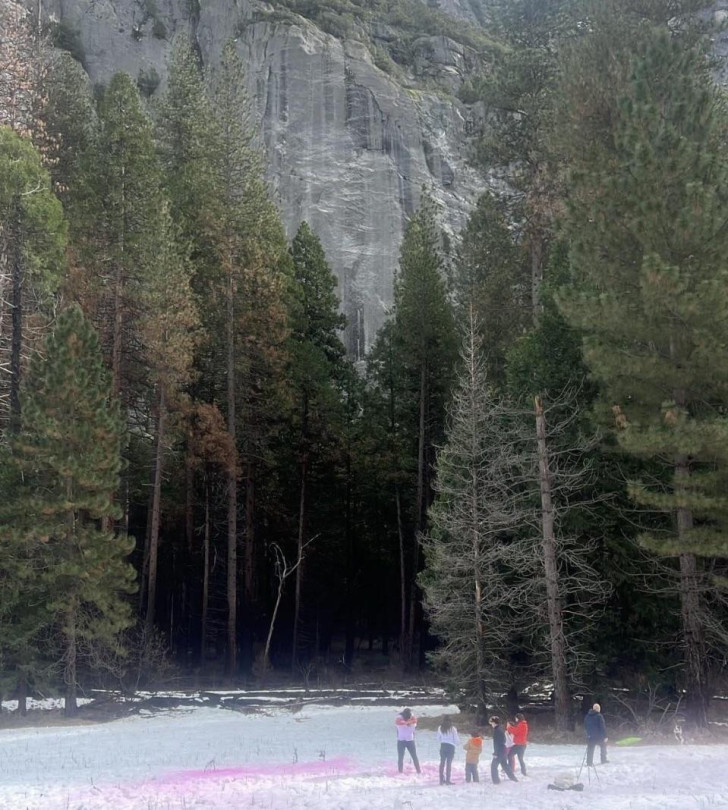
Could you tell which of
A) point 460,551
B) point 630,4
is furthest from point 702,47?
point 460,551

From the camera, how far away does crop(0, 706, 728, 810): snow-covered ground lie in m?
11.3

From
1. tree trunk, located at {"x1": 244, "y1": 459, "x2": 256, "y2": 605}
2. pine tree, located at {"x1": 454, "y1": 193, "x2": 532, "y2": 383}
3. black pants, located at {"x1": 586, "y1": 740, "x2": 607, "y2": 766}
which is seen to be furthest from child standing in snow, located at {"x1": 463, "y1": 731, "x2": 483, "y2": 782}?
tree trunk, located at {"x1": 244, "y1": 459, "x2": 256, "y2": 605}

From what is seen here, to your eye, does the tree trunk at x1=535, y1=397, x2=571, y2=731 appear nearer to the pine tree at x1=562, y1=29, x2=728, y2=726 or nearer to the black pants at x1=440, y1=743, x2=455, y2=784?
the pine tree at x1=562, y1=29, x2=728, y2=726

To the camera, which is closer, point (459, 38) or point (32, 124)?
point (32, 124)

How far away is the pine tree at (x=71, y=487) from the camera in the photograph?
21031 millimetres

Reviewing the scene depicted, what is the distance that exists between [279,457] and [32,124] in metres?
15.0

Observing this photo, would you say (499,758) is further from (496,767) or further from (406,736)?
(406,736)

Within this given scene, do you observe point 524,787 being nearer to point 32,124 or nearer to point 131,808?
point 131,808

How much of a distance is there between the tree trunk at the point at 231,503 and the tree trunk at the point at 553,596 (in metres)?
11.1

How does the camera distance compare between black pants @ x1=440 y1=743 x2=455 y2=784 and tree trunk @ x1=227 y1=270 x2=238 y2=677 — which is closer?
black pants @ x1=440 y1=743 x2=455 y2=784

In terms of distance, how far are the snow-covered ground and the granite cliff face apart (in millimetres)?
34744

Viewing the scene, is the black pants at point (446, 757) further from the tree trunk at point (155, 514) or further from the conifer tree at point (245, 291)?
the conifer tree at point (245, 291)

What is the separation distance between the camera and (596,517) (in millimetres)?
19625

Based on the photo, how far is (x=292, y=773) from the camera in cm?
1391
